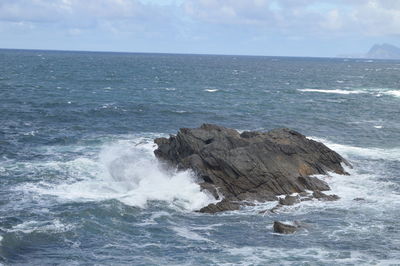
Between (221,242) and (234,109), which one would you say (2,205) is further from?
(234,109)

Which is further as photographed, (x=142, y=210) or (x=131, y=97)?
(x=131, y=97)

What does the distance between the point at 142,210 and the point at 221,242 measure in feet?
29.3

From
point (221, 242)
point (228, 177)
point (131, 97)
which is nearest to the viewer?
point (221, 242)

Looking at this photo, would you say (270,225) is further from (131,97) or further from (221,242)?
(131,97)

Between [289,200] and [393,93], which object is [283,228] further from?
[393,93]

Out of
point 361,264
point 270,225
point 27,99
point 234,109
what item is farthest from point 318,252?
point 27,99

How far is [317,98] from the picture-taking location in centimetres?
11725

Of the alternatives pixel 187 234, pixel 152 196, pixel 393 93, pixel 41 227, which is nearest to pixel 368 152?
pixel 152 196

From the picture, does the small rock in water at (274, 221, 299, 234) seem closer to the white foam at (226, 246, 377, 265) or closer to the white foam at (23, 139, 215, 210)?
the white foam at (226, 246, 377, 265)

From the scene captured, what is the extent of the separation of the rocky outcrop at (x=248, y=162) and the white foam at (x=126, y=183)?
4.86ft

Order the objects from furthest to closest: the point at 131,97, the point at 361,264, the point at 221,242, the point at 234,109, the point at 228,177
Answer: the point at 131,97 < the point at 234,109 < the point at 228,177 < the point at 221,242 < the point at 361,264

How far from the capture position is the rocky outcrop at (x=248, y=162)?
154 feet

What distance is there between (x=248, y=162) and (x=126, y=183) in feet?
38.3

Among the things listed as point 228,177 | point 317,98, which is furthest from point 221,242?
point 317,98
